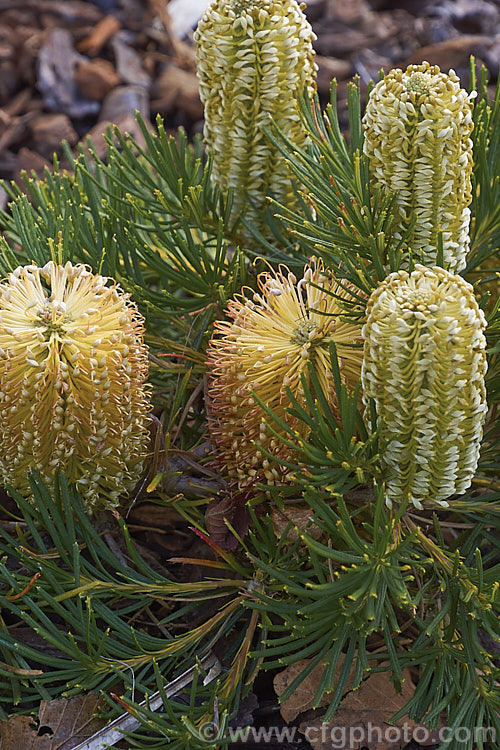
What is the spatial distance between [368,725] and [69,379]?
46cm

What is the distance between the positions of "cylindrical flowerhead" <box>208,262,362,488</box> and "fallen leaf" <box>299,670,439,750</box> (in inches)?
10.3

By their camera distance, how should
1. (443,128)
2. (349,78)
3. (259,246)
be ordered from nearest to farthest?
(443,128), (259,246), (349,78)

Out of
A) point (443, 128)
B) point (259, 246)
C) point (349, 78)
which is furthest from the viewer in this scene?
point (349, 78)

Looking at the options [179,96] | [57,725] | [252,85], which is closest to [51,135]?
[179,96]


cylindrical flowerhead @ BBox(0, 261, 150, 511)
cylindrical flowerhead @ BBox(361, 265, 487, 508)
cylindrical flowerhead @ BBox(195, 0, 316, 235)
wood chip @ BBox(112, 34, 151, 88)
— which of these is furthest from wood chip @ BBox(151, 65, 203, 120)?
cylindrical flowerhead @ BBox(361, 265, 487, 508)

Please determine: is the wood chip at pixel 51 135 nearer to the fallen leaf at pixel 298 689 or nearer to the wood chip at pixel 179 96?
the wood chip at pixel 179 96

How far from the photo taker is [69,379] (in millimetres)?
695

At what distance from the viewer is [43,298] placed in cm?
74

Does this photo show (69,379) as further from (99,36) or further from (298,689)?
(99,36)

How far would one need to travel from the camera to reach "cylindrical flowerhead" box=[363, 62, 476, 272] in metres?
0.67

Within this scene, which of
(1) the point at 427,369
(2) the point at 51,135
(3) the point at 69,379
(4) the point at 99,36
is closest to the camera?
(1) the point at 427,369

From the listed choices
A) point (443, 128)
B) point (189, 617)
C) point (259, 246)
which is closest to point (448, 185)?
point (443, 128)

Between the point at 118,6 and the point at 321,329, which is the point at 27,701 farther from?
the point at 118,6

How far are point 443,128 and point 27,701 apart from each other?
68 cm
